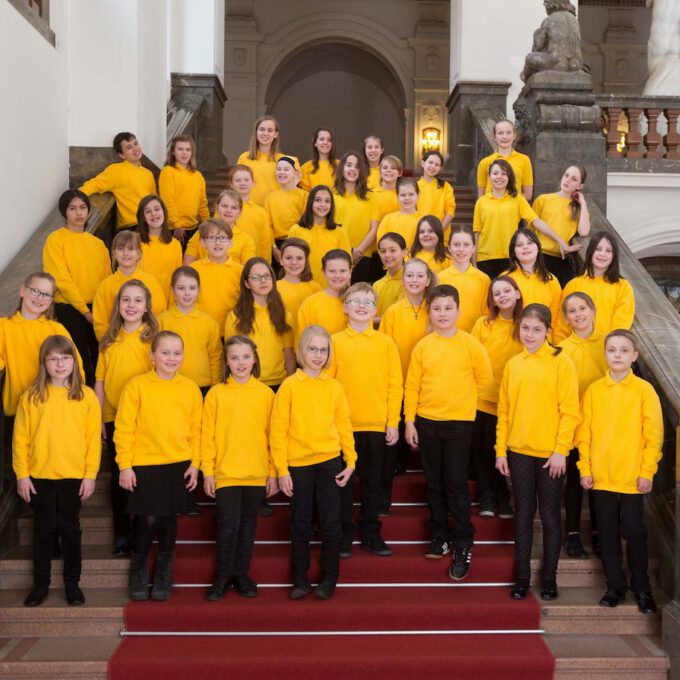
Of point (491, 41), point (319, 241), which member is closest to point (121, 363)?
point (319, 241)

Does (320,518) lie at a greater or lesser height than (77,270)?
lesser

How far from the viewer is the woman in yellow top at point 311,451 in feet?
16.8

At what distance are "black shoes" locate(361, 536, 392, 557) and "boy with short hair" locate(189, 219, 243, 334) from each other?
1737 millimetres

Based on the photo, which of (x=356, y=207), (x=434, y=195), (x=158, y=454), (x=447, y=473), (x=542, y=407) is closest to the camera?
(x=158, y=454)

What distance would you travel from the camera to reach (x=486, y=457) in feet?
18.8

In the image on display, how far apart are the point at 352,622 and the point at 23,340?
2.35 metres

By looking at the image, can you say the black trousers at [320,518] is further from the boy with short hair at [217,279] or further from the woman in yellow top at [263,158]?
the woman in yellow top at [263,158]

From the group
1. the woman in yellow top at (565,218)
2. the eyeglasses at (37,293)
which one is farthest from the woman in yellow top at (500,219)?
the eyeglasses at (37,293)

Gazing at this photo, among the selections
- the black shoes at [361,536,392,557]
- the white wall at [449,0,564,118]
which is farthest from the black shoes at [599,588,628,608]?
the white wall at [449,0,564,118]

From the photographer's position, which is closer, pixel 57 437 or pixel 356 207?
pixel 57 437

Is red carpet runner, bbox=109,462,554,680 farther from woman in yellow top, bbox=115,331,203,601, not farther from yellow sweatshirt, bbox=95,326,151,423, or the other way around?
yellow sweatshirt, bbox=95,326,151,423

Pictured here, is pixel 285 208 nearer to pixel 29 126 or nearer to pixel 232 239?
pixel 232 239

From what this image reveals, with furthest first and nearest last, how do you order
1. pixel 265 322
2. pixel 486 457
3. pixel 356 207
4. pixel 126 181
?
pixel 126 181 < pixel 356 207 < pixel 265 322 < pixel 486 457

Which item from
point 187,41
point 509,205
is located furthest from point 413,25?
point 509,205
